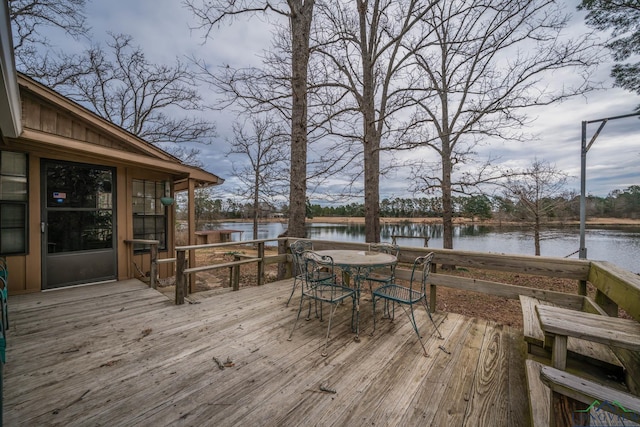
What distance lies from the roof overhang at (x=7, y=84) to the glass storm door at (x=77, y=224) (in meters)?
1.15

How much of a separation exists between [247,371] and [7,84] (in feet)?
9.67

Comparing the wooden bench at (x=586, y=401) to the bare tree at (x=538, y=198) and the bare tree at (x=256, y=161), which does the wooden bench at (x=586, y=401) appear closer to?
the bare tree at (x=538, y=198)

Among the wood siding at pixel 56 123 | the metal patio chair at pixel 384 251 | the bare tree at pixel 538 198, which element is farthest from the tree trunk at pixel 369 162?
the wood siding at pixel 56 123

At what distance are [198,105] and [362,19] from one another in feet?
26.2

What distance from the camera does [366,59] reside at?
257 inches

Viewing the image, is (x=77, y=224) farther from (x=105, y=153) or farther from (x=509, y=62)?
(x=509, y=62)

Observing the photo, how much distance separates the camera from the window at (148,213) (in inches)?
A: 199

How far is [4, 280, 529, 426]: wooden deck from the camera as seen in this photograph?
1.63m

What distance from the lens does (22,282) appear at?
3797 millimetres

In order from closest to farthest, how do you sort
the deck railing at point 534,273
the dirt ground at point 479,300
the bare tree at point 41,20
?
1. the deck railing at point 534,273
2. the dirt ground at point 479,300
3. the bare tree at point 41,20

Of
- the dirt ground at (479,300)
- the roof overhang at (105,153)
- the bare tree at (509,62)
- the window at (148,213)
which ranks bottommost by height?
the dirt ground at (479,300)

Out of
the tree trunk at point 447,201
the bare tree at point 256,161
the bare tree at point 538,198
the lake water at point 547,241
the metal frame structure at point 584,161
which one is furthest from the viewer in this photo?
the bare tree at point 256,161

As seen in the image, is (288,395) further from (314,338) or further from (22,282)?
(22,282)

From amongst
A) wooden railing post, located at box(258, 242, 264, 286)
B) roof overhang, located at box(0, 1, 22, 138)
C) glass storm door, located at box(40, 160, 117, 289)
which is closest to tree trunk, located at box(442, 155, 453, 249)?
wooden railing post, located at box(258, 242, 264, 286)
